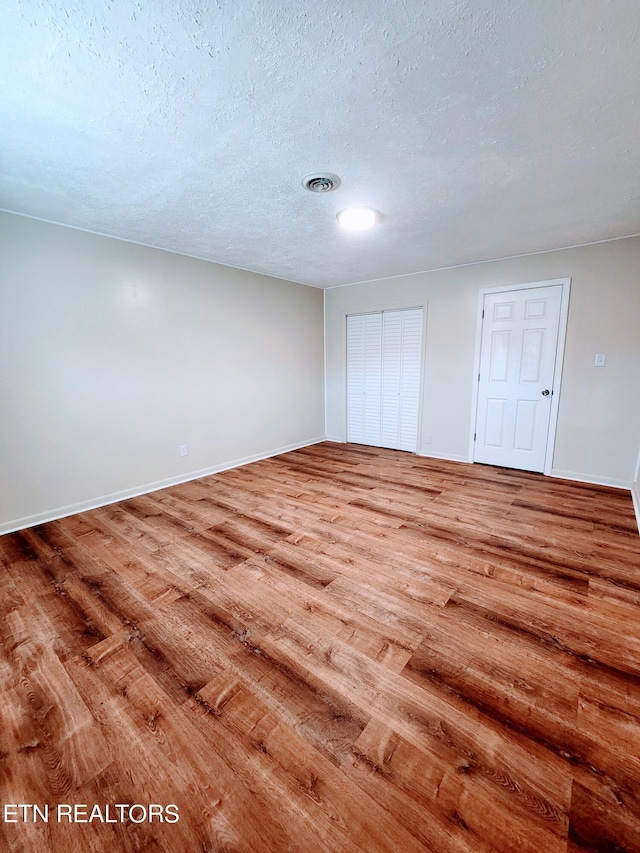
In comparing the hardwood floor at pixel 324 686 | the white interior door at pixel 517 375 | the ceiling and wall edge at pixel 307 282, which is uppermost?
the ceiling and wall edge at pixel 307 282

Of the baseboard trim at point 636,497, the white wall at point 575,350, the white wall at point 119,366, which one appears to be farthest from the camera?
the white wall at point 575,350

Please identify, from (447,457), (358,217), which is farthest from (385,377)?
(358,217)

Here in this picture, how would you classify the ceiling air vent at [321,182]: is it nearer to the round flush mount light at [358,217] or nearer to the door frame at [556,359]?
the round flush mount light at [358,217]

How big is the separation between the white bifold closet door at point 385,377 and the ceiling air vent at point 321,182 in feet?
8.74

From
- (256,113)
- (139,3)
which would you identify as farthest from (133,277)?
(139,3)

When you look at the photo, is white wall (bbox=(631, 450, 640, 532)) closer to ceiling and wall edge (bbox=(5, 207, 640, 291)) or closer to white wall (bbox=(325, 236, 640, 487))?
white wall (bbox=(325, 236, 640, 487))

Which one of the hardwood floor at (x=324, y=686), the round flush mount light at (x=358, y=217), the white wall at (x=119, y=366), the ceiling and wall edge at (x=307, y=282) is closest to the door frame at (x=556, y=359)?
the ceiling and wall edge at (x=307, y=282)

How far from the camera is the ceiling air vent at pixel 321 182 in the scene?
2.08 metres

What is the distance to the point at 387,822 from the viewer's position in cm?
100

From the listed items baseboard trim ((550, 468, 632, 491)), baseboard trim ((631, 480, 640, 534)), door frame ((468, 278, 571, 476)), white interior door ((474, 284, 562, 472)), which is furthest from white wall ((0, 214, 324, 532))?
baseboard trim ((631, 480, 640, 534))

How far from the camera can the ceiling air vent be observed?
82.0 inches

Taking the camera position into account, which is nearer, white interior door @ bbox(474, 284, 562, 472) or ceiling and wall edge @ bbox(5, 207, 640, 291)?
ceiling and wall edge @ bbox(5, 207, 640, 291)

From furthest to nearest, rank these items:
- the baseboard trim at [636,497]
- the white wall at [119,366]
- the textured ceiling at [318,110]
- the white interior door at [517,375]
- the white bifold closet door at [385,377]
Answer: the white bifold closet door at [385,377] < the white interior door at [517,375] < the baseboard trim at [636,497] < the white wall at [119,366] < the textured ceiling at [318,110]

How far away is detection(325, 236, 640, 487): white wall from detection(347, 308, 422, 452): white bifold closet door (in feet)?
0.61
